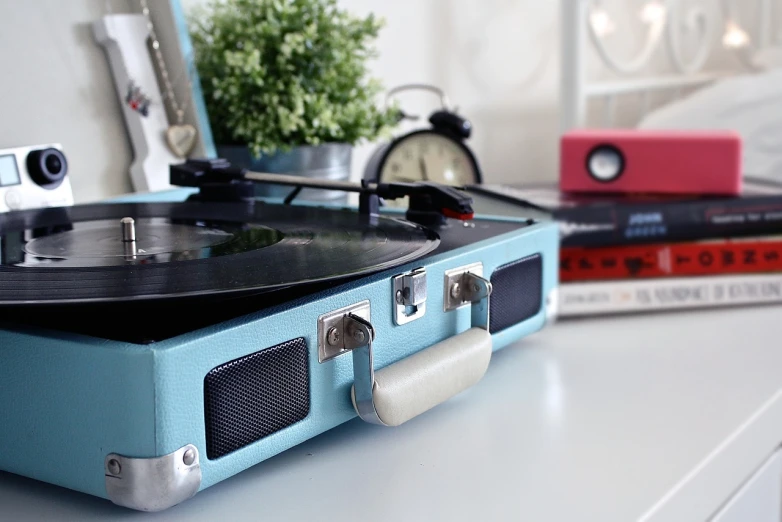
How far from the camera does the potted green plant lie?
107 centimetres

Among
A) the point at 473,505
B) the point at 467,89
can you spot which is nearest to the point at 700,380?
the point at 473,505

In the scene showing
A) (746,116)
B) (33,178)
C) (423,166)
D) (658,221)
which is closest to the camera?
(33,178)

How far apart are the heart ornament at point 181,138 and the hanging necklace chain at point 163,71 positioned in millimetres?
14

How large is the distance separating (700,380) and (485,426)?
226 millimetres

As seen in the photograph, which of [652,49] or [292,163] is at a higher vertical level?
[652,49]

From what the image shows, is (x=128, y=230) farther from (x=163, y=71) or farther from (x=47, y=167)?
(x=163, y=71)

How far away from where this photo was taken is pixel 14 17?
0.90m

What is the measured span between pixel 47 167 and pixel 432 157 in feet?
1.66

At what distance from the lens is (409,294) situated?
67 centimetres

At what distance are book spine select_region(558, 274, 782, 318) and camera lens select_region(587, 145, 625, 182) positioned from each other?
0.15m

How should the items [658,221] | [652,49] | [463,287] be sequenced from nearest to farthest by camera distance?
[463,287] < [658,221] < [652,49]

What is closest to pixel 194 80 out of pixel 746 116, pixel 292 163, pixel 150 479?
pixel 292 163

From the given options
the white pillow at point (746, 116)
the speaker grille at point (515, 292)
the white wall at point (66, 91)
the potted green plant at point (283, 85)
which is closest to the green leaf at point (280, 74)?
the potted green plant at point (283, 85)

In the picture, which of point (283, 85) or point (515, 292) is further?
point (283, 85)
